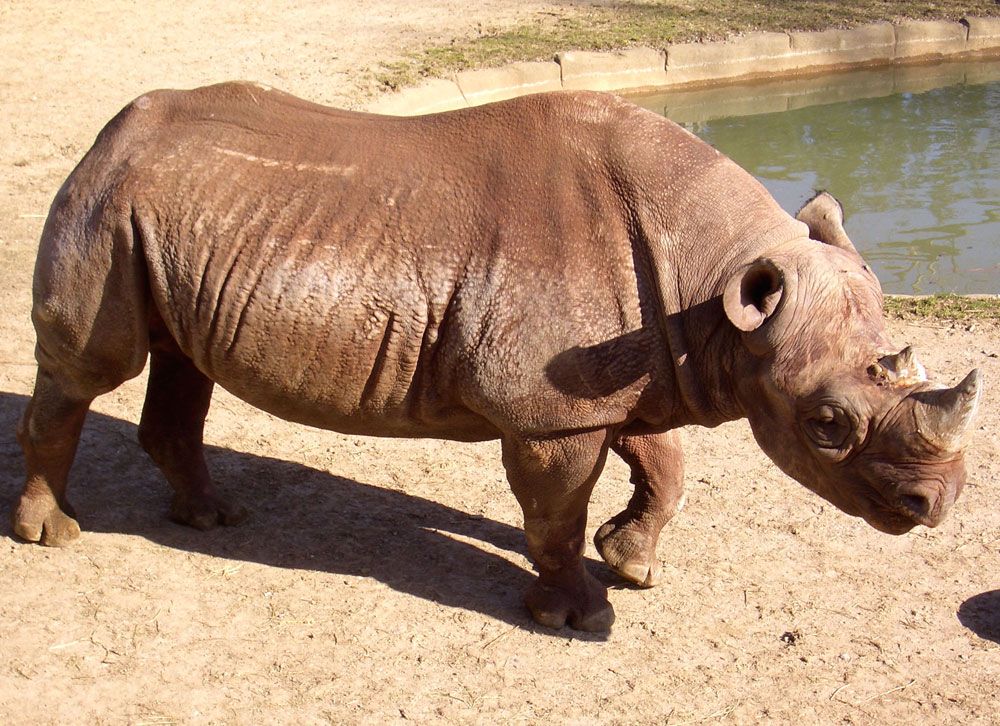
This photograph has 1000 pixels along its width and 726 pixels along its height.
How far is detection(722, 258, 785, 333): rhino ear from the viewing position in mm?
4078

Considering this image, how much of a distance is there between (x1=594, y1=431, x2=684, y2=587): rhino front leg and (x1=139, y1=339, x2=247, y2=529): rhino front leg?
5.81 ft

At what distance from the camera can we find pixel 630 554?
5172 millimetres

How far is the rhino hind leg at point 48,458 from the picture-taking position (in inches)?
199

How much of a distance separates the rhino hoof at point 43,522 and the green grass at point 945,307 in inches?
202

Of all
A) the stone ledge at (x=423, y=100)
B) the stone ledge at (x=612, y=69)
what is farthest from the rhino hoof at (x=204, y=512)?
the stone ledge at (x=612, y=69)

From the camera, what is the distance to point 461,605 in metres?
5.04

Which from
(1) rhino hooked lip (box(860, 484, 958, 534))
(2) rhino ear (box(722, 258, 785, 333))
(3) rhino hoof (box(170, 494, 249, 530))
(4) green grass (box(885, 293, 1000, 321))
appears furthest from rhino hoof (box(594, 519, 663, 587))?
(4) green grass (box(885, 293, 1000, 321))

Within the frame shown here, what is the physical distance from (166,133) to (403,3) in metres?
12.0

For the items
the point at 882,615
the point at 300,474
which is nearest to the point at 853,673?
the point at 882,615

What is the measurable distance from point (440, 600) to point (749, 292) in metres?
1.85

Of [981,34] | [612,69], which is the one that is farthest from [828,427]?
[981,34]

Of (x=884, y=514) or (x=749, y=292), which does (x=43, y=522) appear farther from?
(x=884, y=514)

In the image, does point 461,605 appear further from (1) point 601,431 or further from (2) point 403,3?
(2) point 403,3

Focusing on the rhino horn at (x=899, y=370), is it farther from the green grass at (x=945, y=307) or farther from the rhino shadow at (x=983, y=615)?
the green grass at (x=945, y=307)
